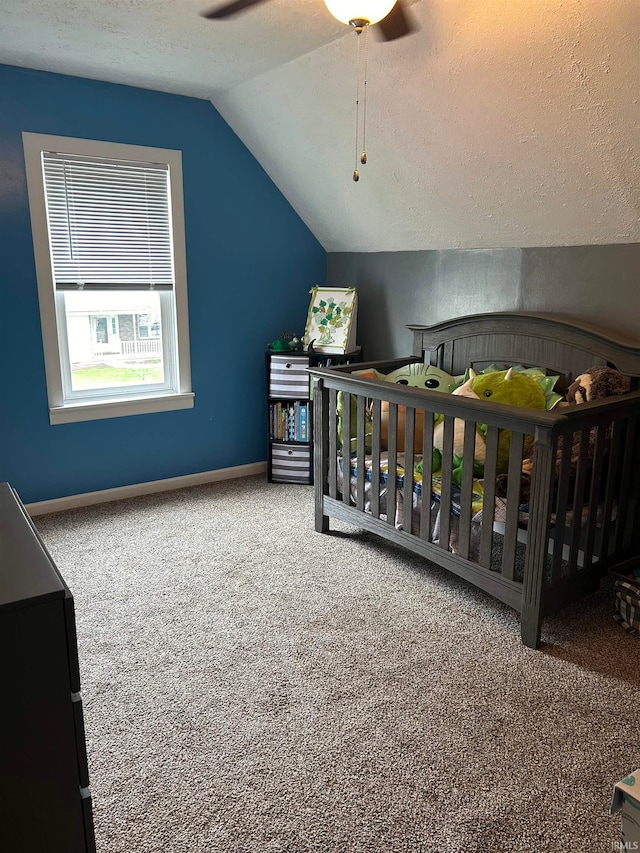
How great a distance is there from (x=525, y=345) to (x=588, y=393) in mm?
627

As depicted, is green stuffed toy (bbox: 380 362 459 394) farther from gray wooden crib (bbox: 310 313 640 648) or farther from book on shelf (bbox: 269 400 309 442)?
book on shelf (bbox: 269 400 309 442)

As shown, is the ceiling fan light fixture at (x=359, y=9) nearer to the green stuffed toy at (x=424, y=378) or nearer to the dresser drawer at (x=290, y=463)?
the green stuffed toy at (x=424, y=378)

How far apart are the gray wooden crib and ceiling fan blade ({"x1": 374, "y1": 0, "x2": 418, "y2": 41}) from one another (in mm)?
1291

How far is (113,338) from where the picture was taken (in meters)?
3.60

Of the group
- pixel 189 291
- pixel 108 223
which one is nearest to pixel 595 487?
pixel 189 291

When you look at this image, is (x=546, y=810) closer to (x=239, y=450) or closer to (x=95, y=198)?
(x=239, y=450)

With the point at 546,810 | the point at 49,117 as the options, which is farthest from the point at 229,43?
the point at 546,810

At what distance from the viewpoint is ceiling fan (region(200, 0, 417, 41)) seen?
1875mm

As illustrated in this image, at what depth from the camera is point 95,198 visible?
3.35 m

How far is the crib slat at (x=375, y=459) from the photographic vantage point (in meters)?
2.79

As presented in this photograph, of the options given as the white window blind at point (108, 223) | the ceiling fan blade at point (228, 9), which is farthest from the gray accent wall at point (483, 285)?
the ceiling fan blade at point (228, 9)

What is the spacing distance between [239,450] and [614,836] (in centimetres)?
305

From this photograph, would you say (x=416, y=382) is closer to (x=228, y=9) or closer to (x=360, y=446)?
(x=360, y=446)

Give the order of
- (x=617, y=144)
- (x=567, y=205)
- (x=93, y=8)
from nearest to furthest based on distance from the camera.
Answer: (x=617, y=144) < (x=93, y=8) < (x=567, y=205)
